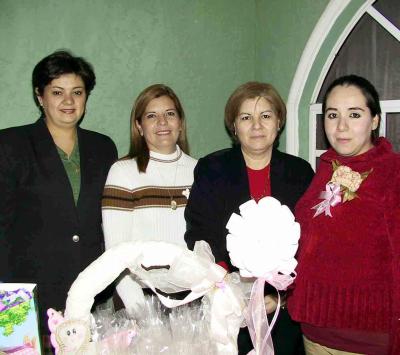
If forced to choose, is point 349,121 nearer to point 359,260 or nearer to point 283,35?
point 359,260

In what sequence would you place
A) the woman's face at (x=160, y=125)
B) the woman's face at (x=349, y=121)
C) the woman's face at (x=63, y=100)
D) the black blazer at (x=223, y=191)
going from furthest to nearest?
the woman's face at (x=160, y=125) → the woman's face at (x=63, y=100) → the black blazer at (x=223, y=191) → the woman's face at (x=349, y=121)

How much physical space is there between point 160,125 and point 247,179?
1.67ft

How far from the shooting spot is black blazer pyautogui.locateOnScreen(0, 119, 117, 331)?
1821mm

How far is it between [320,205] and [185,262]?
695 millimetres

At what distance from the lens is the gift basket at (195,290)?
3.31 feet

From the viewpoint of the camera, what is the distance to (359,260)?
143 cm

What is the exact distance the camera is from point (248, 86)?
6.04ft

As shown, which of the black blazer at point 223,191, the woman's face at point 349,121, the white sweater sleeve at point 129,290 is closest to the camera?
the woman's face at point 349,121

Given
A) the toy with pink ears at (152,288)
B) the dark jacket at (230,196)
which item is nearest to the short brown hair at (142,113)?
the dark jacket at (230,196)

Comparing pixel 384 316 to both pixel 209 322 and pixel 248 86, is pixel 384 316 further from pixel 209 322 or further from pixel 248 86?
pixel 248 86

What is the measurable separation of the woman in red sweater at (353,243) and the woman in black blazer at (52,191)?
Answer: 3.29ft

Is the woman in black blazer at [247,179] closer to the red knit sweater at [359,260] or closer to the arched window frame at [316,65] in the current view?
the red knit sweater at [359,260]

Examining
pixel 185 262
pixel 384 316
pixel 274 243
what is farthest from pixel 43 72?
pixel 384 316

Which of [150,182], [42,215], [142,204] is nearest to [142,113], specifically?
[150,182]
